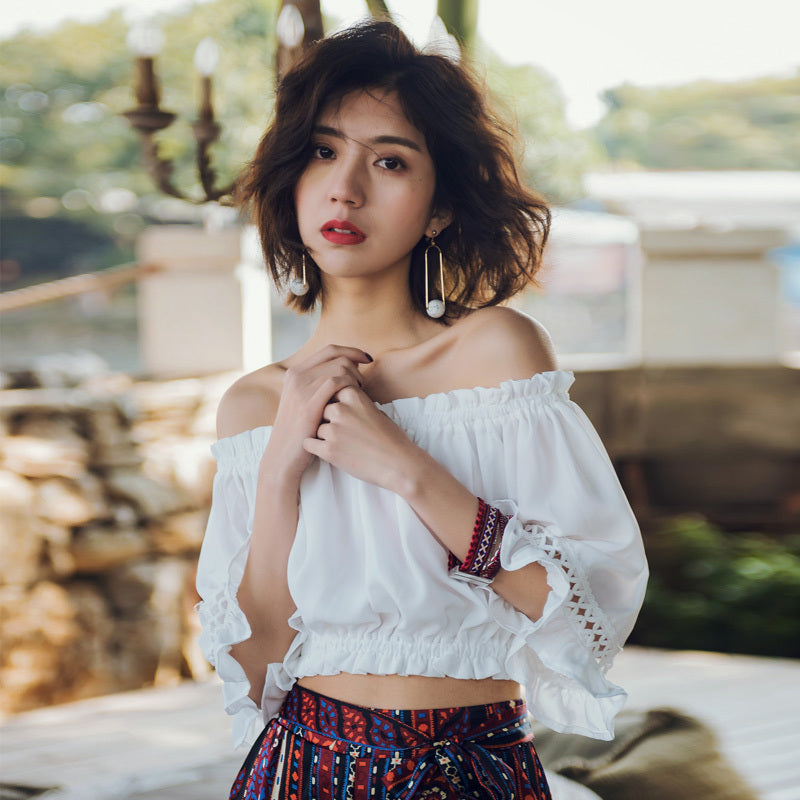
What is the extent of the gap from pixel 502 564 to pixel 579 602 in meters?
0.11

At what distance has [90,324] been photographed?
10477 millimetres

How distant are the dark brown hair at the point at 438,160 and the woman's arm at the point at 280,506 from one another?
8.6 inches

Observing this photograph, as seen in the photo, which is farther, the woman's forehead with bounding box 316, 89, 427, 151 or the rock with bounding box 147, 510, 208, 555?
the rock with bounding box 147, 510, 208, 555

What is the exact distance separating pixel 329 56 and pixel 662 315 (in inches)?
185

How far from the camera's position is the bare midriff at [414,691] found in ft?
4.02

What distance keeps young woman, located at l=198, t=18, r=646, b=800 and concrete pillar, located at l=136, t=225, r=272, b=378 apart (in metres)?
4.01

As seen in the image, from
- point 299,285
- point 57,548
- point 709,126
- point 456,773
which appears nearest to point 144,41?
point 299,285

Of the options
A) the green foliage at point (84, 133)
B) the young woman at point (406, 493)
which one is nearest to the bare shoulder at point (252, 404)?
the young woman at point (406, 493)

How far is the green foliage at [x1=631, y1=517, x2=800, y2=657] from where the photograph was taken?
4.78 m

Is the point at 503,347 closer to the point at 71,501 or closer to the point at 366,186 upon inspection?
the point at 366,186

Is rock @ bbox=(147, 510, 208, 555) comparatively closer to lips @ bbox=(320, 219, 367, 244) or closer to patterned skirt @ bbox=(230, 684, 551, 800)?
patterned skirt @ bbox=(230, 684, 551, 800)

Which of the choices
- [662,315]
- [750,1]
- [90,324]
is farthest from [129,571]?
[750,1]

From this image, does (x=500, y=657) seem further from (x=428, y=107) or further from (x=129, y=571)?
(x=129, y=571)

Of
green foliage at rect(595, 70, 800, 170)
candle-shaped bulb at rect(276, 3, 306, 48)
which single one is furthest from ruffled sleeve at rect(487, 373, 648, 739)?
green foliage at rect(595, 70, 800, 170)
